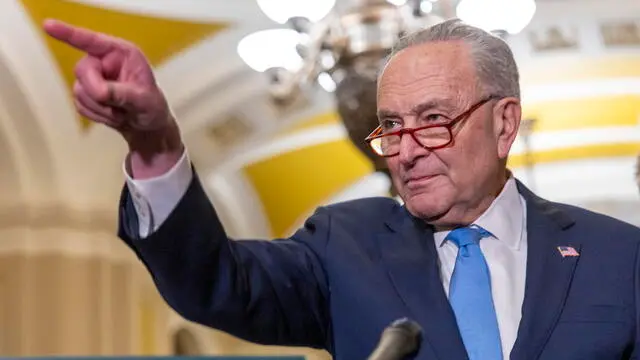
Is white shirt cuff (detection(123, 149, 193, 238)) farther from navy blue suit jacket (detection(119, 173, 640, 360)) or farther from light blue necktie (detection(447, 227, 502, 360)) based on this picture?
light blue necktie (detection(447, 227, 502, 360))

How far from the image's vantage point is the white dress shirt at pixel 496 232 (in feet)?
5.41

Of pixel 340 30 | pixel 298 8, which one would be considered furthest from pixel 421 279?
pixel 298 8

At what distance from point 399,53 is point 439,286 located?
0.36m

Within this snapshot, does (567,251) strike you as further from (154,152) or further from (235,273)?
(154,152)

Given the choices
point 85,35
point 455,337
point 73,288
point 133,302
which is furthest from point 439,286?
point 133,302

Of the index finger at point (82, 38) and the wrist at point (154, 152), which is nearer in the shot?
the index finger at point (82, 38)

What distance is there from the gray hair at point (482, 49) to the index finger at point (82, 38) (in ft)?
1.94

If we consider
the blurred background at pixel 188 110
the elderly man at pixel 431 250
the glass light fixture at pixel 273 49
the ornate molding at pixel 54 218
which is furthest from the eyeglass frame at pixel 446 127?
the ornate molding at pixel 54 218

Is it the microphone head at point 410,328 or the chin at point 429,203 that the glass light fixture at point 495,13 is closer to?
the chin at point 429,203

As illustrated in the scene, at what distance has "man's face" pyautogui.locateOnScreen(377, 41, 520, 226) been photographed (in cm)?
182

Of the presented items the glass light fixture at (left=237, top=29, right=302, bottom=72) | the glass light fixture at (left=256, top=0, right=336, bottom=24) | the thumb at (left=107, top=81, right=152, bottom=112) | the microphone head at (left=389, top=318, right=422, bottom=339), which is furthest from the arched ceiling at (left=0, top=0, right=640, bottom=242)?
the microphone head at (left=389, top=318, right=422, bottom=339)

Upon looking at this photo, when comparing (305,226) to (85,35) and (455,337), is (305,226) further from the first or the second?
(85,35)

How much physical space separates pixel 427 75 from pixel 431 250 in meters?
0.26

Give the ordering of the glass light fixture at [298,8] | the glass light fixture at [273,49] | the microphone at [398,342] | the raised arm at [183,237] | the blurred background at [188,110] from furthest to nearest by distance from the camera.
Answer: the blurred background at [188,110]
the glass light fixture at [273,49]
the glass light fixture at [298,8]
the raised arm at [183,237]
the microphone at [398,342]
